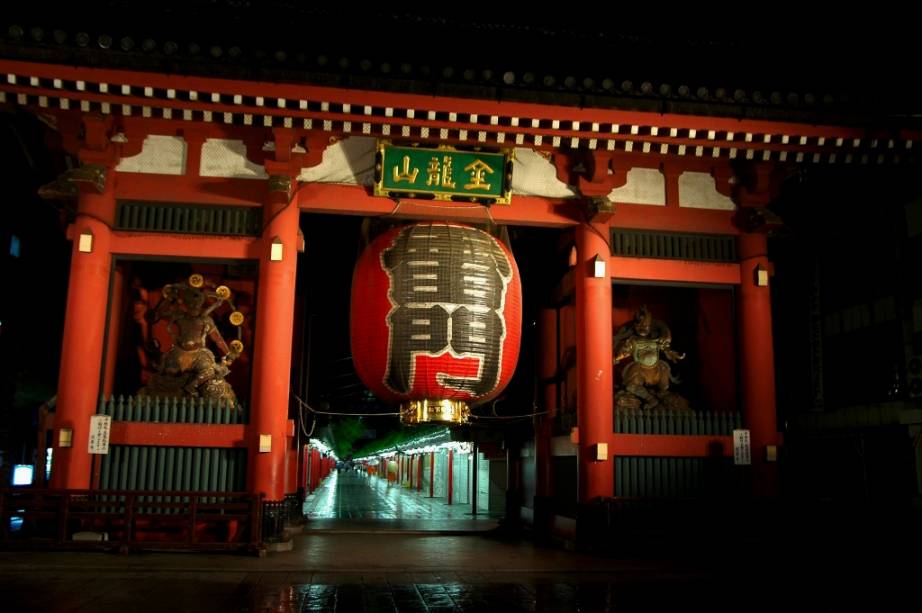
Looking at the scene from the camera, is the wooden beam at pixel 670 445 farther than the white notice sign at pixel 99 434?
Yes

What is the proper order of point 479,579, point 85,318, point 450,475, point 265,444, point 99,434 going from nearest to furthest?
1. point 479,579
2. point 99,434
3. point 265,444
4. point 85,318
5. point 450,475

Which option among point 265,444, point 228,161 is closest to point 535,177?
point 228,161

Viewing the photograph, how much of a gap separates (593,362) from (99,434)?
7.23 meters

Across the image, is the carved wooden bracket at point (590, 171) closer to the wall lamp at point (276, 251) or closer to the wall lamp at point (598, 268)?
the wall lamp at point (598, 268)

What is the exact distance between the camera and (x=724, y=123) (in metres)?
10.8

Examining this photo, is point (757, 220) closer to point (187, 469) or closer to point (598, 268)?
point (598, 268)

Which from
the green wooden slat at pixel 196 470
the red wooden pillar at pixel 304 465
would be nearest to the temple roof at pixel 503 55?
the green wooden slat at pixel 196 470

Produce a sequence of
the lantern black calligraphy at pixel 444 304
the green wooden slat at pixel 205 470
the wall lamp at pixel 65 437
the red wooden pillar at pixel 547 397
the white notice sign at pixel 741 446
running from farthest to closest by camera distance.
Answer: the red wooden pillar at pixel 547 397 < the white notice sign at pixel 741 446 < the green wooden slat at pixel 205 470 < the wall lamp at pixel 65 437 < the lantern black calligraphy at pixel 444 304

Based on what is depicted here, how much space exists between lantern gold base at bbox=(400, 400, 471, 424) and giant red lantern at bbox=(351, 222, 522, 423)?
0.01 meters

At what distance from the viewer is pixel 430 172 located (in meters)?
11.4

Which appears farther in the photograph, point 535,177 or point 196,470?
point 535,177

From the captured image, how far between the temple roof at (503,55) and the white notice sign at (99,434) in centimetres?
477

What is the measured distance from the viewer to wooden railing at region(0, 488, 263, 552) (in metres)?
9.38

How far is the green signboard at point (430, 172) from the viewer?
37.2 feet
